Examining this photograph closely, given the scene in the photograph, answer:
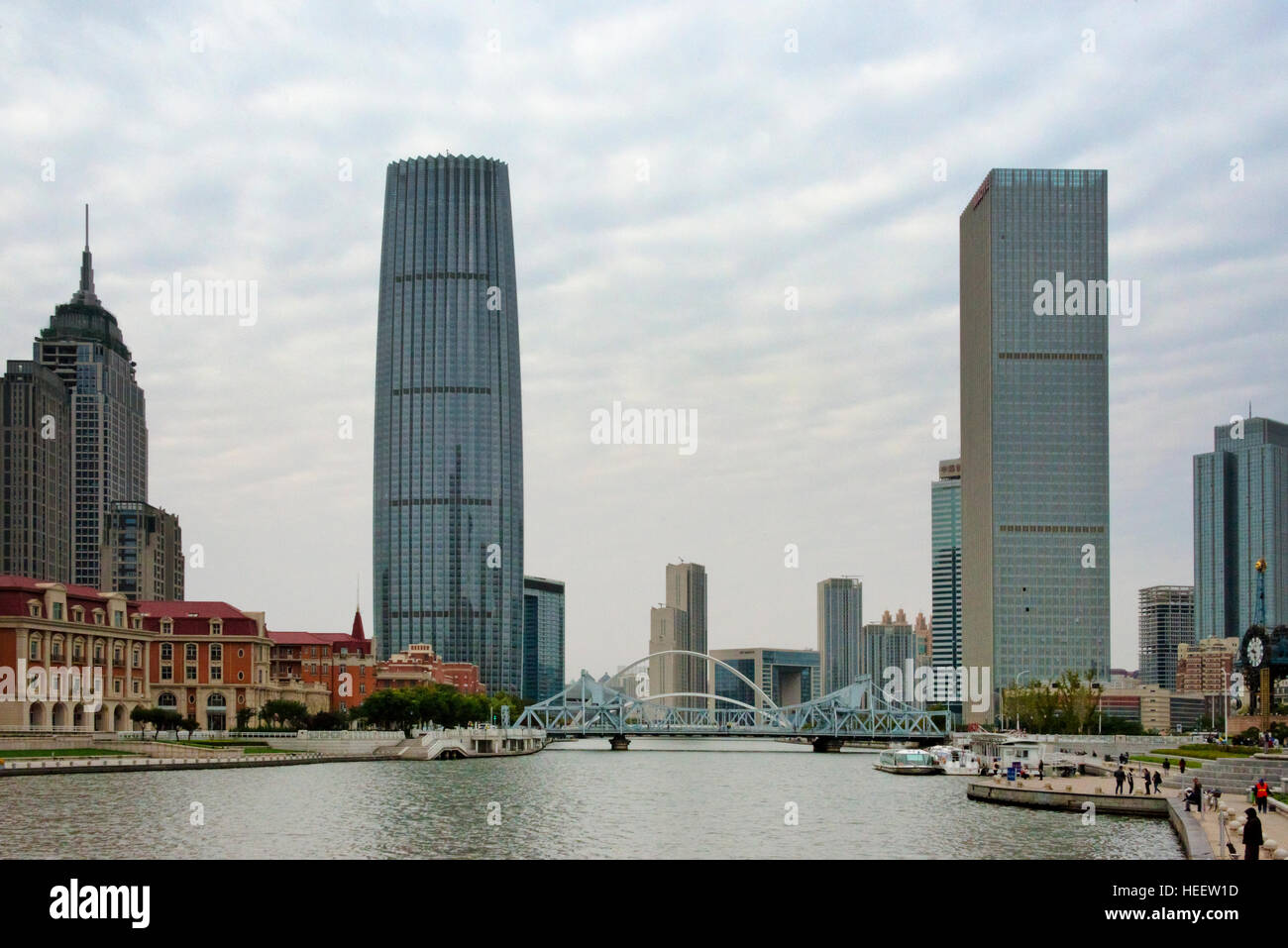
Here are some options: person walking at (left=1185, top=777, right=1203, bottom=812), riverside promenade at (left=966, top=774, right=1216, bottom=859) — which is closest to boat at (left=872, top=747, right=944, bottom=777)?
riverside promenade at (left=966, top=774, right=1216, bottom=859)

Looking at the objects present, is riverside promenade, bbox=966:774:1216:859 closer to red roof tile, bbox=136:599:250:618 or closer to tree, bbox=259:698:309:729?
tree, bbox=259:698:309:729

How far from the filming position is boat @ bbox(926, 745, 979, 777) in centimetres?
13162

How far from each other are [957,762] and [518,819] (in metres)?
73.2

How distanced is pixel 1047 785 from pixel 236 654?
320 feet

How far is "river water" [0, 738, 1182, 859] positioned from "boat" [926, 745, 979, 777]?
17.4 m

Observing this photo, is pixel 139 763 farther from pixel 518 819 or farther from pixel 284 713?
pixel 518 819

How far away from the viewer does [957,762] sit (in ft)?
447

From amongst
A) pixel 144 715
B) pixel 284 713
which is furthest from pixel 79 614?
pixel 284 713

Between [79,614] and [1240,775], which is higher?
[79,614]

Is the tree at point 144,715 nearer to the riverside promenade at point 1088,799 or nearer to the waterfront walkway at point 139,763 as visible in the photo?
the waterfront walkway at point 139,763

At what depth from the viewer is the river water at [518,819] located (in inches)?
2298

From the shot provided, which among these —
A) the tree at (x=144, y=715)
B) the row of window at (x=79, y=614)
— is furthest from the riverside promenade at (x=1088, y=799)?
the row of window at (x=79, y=614)
